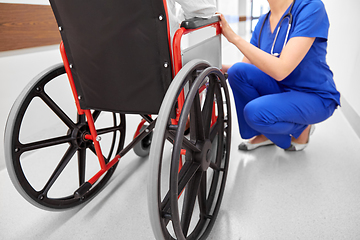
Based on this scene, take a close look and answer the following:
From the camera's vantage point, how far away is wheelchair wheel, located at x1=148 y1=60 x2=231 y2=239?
70 centimetres

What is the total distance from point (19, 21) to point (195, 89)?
139cm

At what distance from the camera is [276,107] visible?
1360 mm

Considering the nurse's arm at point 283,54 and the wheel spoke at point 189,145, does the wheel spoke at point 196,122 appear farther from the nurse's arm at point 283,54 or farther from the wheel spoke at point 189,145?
the nurse's arm at point 283,54

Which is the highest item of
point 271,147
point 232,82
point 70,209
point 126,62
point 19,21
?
point 19,21

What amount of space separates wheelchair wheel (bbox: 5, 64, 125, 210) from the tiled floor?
0.36 ft

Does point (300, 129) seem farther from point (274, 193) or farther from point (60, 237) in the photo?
point (60, 237)

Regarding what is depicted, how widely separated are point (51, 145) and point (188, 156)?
0.60m

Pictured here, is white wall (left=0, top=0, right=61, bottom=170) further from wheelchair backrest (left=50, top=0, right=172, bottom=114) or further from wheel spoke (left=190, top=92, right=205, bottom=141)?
wheel spoke (left=190, top=92, right=205, bottom=141)

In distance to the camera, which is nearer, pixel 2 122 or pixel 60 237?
pixel 60 237

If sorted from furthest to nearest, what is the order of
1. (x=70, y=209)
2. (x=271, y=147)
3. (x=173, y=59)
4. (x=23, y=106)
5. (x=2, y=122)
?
(x=271, y=147), (x=2, y=122), (x=70, y=209), (x=23, y=106), (x=173, y=59)

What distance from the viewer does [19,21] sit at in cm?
159

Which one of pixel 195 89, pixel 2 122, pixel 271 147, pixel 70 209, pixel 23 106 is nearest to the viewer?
pixel 195 89

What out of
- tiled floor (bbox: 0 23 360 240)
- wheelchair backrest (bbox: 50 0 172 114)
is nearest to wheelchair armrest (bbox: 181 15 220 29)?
wheelchair backrest (bbox: 50 0 172 114)

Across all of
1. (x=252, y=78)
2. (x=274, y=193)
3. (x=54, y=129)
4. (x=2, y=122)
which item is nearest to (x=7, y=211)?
(x=2, y=122)
